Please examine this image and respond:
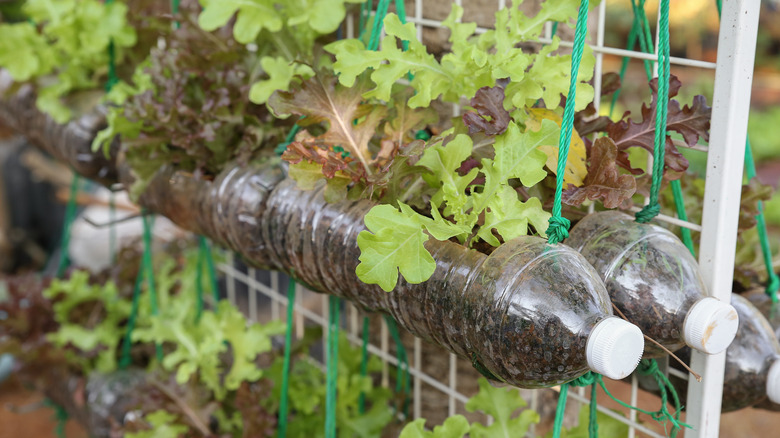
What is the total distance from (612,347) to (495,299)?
97mm

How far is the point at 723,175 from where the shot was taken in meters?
0.71

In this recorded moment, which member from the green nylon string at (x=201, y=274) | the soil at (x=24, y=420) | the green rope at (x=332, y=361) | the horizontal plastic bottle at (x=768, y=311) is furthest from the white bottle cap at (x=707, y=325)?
the soil at (x=24, y=420)

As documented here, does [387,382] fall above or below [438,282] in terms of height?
below

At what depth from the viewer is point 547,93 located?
0.72m

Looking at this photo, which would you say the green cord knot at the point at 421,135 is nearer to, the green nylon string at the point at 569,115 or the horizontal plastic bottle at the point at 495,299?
the horizontal plastic bottle at the point at 495,299

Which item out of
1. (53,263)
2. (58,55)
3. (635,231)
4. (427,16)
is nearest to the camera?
(635,231)

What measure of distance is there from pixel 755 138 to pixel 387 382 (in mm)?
5112

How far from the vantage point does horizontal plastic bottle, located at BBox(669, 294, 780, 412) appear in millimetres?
776

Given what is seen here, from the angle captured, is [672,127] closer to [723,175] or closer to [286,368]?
[723,175]

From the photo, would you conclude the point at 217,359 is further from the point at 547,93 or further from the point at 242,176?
the point at 547,93

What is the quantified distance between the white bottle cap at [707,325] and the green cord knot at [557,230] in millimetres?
144

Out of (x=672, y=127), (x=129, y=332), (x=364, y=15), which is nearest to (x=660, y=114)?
(x=672, y=127)

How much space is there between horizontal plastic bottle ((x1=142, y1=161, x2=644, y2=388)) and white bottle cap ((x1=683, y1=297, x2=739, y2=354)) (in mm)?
87

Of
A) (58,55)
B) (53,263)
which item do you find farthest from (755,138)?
(58,55)
